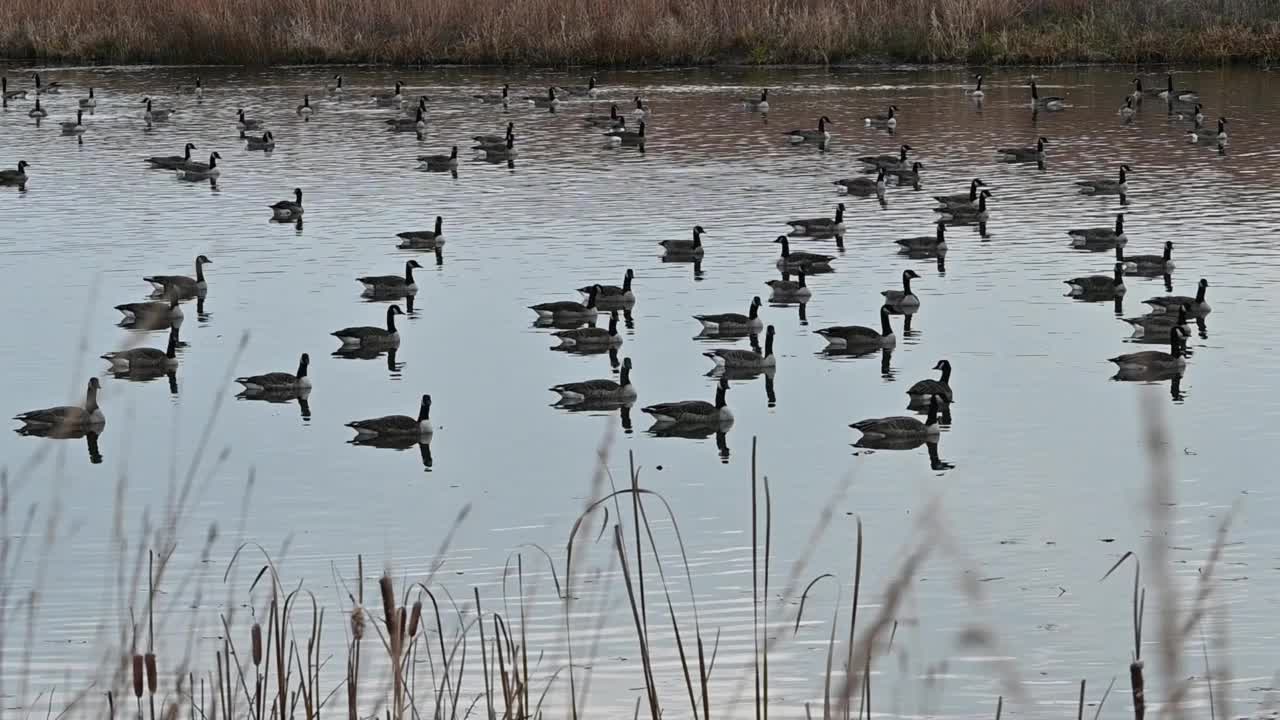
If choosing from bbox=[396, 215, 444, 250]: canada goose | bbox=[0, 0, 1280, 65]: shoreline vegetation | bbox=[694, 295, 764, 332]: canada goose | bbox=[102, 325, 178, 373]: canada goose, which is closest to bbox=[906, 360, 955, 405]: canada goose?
bbox=[694, 295, 764, 332]: canada goose

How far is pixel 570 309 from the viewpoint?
67.5 ft

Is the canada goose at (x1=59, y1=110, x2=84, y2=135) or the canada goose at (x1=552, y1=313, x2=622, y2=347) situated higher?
the canada goose at (x1=59, y1=110, x2=84, y2=135)

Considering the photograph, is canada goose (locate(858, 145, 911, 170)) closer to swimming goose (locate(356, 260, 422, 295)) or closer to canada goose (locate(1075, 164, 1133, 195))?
canada goose (locate(1075, 164, 1133, 195))

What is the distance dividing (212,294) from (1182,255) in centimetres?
1240

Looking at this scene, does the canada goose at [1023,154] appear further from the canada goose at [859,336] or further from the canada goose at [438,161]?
the canada goose at [859,336]

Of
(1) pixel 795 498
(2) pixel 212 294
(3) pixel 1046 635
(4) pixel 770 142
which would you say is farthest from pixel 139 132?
(3) pixel 1046 635

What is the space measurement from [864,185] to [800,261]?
820 centimetres

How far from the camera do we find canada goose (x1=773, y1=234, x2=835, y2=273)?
23.8 meters

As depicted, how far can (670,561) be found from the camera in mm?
12195

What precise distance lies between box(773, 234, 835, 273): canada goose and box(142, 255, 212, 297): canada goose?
702 cm

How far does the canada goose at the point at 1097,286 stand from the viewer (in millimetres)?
22062

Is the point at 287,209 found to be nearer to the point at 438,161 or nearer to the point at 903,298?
the point at 438,161

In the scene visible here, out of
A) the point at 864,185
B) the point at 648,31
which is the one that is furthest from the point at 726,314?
the point at 648,31

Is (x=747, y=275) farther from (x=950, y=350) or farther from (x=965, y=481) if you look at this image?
(x=965, y=481)
